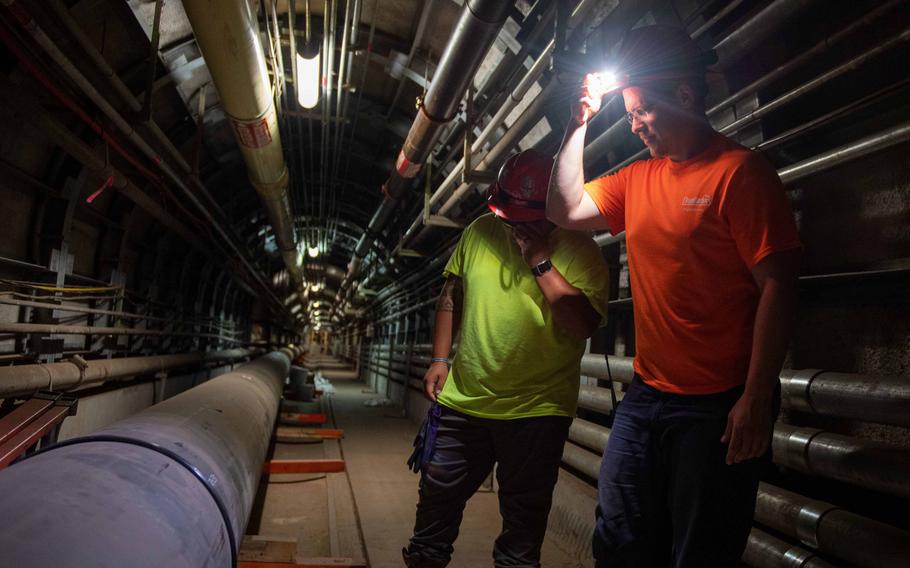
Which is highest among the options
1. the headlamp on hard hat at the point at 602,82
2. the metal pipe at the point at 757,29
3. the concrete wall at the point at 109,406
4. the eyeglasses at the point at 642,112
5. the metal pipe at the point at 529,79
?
the metal pipe at the point at 529,79

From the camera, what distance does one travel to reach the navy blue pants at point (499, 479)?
1.81 meters

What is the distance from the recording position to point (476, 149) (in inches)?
158

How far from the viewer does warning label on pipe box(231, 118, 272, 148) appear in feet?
13.1

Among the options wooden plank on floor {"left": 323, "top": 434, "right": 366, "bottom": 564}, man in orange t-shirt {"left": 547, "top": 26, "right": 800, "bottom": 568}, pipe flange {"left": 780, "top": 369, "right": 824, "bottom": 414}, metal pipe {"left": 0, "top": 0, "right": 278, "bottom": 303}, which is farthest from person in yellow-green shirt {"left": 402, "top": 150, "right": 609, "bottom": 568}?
metal pipe {"left": 0, "top": 0, "right": 278, "bottom": 303}

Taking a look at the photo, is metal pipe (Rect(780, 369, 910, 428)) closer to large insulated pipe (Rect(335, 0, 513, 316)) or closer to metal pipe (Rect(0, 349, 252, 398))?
large insulated pipe (Rect(335, 0, 513, 316))

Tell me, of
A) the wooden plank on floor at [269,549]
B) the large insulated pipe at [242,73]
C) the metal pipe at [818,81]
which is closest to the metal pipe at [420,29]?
the large insulated pipe at [242,73]

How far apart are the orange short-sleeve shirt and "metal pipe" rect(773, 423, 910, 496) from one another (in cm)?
50

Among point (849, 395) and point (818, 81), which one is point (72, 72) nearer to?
point (818, 81)

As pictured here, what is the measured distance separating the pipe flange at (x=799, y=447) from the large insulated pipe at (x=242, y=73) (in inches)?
127

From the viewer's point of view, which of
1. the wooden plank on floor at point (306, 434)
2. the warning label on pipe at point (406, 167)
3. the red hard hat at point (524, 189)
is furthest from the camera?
the wooden plank on floor at point (306, 434)

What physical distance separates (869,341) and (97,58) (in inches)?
181

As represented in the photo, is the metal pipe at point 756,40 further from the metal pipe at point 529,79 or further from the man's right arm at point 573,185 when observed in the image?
the man's right arm at point 573,185

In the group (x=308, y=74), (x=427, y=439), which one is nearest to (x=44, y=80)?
(x=308, y=74)

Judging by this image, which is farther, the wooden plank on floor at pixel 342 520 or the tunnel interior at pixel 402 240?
the wooden plank on floor at pixel 342 520
